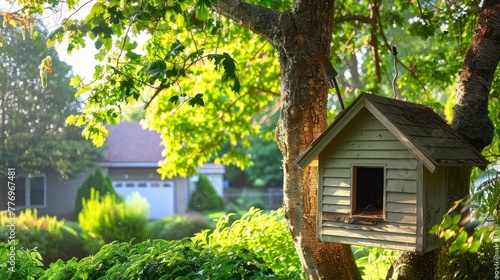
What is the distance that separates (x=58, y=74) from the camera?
5574 mm

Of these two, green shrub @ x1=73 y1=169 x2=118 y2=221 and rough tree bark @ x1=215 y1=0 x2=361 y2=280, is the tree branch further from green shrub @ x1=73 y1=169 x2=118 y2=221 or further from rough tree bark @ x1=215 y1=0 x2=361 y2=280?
green shrub @ x1=73 y1=169 x2=118 y2=221

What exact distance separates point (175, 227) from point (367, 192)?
9.95 m

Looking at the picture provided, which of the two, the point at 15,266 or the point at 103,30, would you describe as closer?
the point at 103,30

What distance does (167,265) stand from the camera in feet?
9.74

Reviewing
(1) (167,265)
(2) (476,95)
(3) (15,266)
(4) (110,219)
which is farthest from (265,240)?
(4) (110,219)

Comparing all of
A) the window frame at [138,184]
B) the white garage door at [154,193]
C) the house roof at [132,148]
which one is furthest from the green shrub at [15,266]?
the window frame at [138,184]

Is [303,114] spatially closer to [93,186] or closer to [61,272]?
[61,272]

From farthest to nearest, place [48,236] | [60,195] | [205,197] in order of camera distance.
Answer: [205,197] < [60,195] < [48,236]

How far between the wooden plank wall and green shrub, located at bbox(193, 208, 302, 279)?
1.86 meters

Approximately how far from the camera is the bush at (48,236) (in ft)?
22.6

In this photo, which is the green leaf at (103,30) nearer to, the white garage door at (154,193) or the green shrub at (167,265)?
the green shrub at (167,265)

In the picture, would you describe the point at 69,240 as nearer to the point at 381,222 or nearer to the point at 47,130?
the point at 47,130

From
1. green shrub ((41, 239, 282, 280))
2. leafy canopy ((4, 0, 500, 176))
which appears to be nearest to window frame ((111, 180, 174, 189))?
leafy canopy ((4, 0, 500, 176))

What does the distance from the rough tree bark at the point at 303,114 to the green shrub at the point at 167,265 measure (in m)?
0.27
